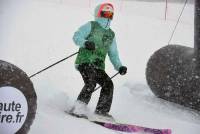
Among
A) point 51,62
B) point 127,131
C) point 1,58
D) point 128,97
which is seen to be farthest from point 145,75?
point 1,58

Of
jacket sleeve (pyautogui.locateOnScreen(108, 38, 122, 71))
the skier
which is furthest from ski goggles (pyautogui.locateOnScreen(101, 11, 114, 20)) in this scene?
jacket sleeve (pyautogui.locateOnScreen(108, 38, 122, 71))

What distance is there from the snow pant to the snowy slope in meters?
0.02

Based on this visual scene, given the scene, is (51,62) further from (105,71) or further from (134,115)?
(134,115)

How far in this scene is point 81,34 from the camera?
1.84 meters

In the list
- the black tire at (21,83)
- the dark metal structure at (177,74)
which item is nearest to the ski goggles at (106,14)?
the dark metal structure at (177,74)

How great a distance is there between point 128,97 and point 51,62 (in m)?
0.37

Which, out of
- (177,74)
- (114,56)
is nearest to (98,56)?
(114,56)

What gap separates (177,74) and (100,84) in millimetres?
398

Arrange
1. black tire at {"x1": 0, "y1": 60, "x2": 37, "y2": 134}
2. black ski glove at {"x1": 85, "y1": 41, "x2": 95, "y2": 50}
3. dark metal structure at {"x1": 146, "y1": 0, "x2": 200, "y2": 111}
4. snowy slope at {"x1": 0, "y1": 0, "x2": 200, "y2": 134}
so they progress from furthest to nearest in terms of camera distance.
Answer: dark metal structure at {"x1": 146, "y1": 0, "x2": 200, "y2": 111} → black ski glove at {"x1": 85, "y1": 41, "x2": 95, "y2": 50} → snowy slope at {"x1": 0, "y1": 0, "x2": 200, "y2": 134} → black tire at {"x1": 0, "y1": 60, "x2": 37, "y2": 134}

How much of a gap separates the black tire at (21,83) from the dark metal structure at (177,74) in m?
0.68

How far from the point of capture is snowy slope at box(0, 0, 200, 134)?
170 cm

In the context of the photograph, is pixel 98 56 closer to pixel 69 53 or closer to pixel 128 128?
pixel 69 53

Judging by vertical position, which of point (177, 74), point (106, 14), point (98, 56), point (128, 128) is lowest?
point (128, 128)

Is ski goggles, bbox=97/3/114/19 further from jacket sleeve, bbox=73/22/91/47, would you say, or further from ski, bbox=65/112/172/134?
ski, bbox=65/112/172/134
